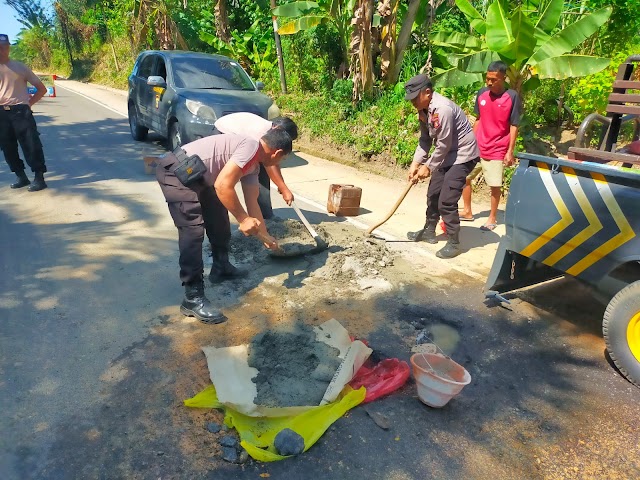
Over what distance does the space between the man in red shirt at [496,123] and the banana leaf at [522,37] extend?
1834 mm

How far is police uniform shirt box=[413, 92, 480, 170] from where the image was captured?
190 inches

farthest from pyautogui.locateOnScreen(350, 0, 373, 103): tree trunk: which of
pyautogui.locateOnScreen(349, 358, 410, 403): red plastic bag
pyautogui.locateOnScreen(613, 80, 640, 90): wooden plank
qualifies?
pyautogui.locateOnScreen(349, 358, 410, 403): red plastic bag

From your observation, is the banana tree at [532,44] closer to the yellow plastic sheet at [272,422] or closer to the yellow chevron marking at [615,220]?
the yellow chevron marking at [615,220]

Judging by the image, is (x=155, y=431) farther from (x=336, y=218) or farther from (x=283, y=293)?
(x=336, y=218)

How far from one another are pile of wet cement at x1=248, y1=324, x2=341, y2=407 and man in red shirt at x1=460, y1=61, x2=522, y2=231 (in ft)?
11.6

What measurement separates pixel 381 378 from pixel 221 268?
2.02 meters

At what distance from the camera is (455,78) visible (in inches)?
325

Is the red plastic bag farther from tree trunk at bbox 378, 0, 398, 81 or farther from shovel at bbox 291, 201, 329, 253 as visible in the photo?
tree trunk at bbox 378, 0, 398, 81

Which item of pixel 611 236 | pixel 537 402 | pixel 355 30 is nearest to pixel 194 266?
pixel 537 402

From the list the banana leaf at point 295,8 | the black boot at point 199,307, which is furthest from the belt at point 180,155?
the banana leaf at point 295,8

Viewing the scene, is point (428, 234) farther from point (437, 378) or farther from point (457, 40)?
point (457, 40)

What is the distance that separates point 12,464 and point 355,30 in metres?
9.63

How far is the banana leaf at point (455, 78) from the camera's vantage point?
26.6 ft

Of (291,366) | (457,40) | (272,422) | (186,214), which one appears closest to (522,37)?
(457,40)
